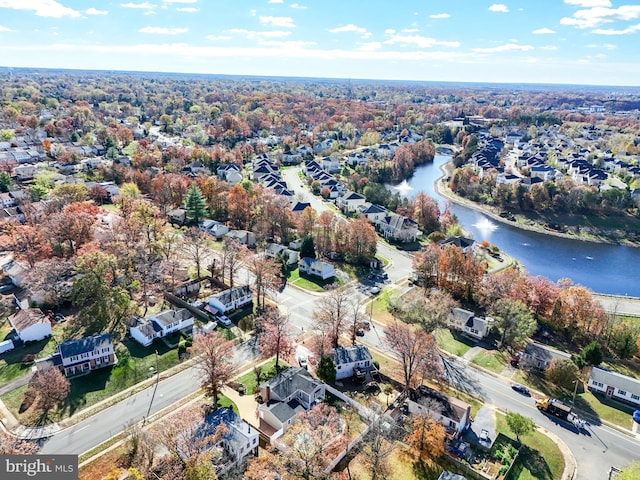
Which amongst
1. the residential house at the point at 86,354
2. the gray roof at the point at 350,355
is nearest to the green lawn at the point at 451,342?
the gray roof at the point at 350,355

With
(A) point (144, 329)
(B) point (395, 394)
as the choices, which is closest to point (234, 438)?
(B) point (395, 394)

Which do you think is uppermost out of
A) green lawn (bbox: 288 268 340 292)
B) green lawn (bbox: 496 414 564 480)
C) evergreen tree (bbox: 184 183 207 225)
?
evergreen tree (bbox: 184 183 207 225)

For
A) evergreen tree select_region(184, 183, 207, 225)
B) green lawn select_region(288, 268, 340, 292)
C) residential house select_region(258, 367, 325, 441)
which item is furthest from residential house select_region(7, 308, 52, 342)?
evergreen tree select_region(184, 183, 207, 225)

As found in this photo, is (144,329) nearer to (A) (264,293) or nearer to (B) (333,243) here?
(A) (264,293)

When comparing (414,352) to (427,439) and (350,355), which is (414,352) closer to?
(350,355)

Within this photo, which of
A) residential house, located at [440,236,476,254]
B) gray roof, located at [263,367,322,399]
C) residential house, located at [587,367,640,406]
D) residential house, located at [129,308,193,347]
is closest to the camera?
gray roof, located at [263,367,322,399]

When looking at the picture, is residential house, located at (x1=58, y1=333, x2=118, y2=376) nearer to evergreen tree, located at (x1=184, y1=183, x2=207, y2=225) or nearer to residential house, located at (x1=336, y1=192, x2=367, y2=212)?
evergreen tree, located at (x1=184, y1=183, x2=207, y2=225)

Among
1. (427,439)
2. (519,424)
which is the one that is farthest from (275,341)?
(519,424)
